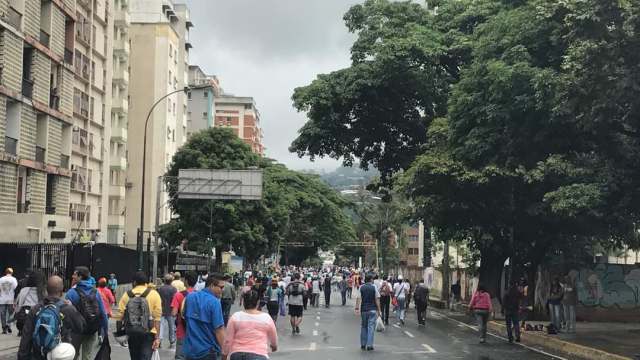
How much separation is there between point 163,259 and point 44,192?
20.0 metres

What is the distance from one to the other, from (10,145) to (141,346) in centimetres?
2394

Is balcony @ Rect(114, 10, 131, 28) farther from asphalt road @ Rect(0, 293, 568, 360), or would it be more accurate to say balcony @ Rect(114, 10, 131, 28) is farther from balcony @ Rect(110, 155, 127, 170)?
asphalt road @ Rect(0, 293, 568, 360)

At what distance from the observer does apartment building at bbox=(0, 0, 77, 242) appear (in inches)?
1254

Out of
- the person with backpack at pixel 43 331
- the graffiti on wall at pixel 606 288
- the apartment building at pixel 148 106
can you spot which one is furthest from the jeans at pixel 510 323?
the apartment building at pixel 148 106

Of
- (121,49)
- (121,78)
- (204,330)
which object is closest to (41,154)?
(121,78)

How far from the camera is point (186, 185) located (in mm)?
46812

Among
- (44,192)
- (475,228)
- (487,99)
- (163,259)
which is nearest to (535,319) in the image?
(475,228)

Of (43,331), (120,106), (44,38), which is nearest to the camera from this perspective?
(43,331)

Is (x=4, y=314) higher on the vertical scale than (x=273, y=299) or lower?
lower

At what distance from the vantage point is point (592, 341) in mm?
22094

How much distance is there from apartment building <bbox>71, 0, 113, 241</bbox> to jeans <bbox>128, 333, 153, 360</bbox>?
3457 centimetres

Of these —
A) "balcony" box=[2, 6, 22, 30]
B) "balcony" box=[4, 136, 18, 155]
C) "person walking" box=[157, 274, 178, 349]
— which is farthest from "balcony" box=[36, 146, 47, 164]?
"person walking" box=[157, 274, 178, 349]

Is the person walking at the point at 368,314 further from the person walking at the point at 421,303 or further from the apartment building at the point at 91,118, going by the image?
the apartment building at the point at 91,118

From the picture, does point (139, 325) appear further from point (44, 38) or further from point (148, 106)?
point (148, 106)
